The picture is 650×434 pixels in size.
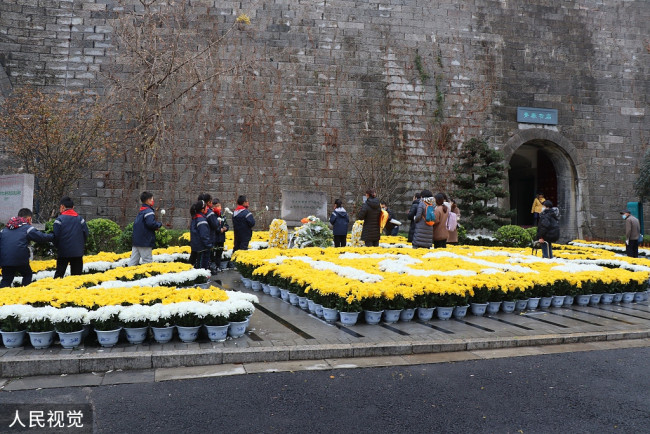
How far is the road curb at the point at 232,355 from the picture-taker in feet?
14.7

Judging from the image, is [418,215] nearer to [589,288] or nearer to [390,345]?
[589,288]

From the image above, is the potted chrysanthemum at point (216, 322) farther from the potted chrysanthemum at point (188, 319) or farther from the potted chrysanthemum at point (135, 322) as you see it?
the potted chrysanthemum at point (135, 322)

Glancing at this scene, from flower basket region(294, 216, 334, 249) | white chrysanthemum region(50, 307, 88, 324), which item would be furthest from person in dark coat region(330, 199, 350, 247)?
white chrysanthemum region(50, 307, 88, 324)

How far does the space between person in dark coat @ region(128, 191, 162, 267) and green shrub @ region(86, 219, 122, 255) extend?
3.56 m

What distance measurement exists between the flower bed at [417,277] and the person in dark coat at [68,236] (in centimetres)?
290

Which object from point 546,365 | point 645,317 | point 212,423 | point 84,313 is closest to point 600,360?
point 546,365

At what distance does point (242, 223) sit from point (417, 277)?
5.18 metres

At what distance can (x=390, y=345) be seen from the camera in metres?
5.37

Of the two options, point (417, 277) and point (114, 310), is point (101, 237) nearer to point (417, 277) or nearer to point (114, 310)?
point (114, 310)

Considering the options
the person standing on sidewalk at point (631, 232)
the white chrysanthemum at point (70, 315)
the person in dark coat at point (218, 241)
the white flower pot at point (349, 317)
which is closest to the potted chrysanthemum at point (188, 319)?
the white chrysanthemum at point (70, 315)

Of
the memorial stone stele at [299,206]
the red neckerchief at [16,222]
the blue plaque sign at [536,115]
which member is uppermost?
the blue plaque sign at [536,115]

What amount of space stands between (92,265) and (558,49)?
18993 mm

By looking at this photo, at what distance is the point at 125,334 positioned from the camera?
17.3 feet

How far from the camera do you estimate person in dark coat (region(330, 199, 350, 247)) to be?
492 inches
